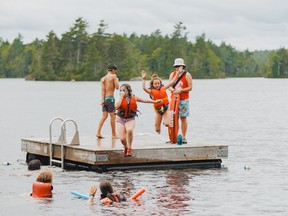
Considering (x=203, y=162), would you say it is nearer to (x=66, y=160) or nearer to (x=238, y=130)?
(x=66, y=160)

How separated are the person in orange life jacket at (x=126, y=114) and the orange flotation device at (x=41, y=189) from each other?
3184mm

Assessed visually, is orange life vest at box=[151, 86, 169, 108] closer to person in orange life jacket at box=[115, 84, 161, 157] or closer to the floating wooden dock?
the floating wooden dock

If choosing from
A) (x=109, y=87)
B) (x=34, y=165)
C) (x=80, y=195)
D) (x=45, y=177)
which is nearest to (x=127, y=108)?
(x=109, y=87)

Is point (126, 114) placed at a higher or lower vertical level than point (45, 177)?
higher

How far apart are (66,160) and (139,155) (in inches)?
87.5

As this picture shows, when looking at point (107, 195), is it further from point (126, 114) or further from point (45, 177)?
point (126, 114)

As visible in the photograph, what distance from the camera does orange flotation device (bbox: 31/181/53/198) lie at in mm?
17719

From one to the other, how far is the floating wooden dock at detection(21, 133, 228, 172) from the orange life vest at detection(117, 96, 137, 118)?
92 cm

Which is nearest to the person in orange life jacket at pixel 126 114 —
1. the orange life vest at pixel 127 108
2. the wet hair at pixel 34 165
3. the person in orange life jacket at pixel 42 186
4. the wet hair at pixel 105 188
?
the orange life vest at pixel 127 108

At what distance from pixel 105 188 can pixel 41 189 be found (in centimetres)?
155

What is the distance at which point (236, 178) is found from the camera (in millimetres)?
21719

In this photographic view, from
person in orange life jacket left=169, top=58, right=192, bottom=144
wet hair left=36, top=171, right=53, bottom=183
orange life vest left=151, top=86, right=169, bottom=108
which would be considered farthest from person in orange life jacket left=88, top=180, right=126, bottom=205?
orange life vest left=151, top=86, right=169, bottom=108

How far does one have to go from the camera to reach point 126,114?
20.4 meters

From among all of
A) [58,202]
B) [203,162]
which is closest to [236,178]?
[203,162]
